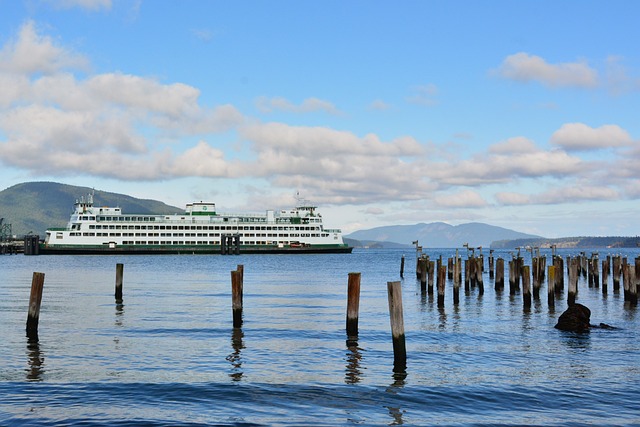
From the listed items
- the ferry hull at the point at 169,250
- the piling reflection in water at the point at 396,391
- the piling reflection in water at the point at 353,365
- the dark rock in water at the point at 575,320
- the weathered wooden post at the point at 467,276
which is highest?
the ferry hull at the point at 169,250

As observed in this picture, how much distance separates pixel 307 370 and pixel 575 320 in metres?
12.2

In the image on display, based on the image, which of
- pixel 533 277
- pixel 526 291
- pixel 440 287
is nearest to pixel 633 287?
pixel 533 277

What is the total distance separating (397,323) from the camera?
18344 millimetres

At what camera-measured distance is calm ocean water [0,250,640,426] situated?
1406 cm

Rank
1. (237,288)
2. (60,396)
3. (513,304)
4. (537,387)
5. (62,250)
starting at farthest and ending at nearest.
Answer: (62,250), (513,304), (237,288), (537,387), (60,396)

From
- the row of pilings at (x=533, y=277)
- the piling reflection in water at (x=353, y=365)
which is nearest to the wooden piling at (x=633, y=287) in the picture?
the row of pilings at (x=533, y=277)

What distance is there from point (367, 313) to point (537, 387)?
52.3ft

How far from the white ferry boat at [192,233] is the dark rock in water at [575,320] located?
112m

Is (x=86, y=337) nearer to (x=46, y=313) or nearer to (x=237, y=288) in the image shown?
(x=237, y=288)

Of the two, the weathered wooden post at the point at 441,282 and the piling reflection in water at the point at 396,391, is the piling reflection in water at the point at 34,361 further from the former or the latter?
the weathered wooden post at the point at 441,282

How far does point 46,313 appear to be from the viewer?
31062 mm

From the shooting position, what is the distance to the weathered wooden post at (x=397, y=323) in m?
18.1

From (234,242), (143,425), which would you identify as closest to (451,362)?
(143,425)

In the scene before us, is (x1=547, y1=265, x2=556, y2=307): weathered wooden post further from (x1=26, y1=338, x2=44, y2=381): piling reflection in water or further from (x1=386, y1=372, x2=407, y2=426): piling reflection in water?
(x1=26, y1=338, x2=44, y2=381): piling reflection in water
